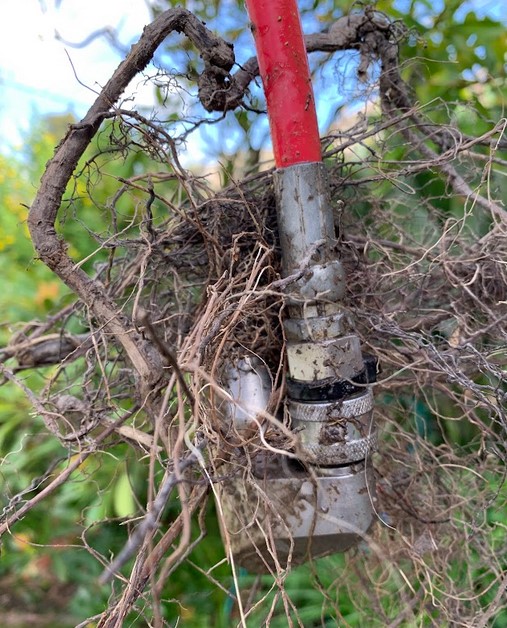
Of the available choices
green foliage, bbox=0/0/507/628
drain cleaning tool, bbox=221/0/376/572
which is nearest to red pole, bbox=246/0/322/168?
drain cleaning tool, bbox=221/0/376/572

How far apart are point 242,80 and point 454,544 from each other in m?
0.63

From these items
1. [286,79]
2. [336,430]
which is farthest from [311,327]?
[286,79]

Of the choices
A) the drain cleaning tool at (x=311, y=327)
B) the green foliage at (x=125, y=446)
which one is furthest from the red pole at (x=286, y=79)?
the green foliage at (x=125, y=446)

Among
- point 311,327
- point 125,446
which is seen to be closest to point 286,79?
point 311,327

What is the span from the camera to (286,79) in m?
0.42

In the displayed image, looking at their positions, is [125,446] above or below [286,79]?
below

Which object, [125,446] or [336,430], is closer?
[336,430]

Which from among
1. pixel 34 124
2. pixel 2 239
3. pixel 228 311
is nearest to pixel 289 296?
pixel 228 311

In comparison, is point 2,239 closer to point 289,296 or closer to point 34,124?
point 34,124

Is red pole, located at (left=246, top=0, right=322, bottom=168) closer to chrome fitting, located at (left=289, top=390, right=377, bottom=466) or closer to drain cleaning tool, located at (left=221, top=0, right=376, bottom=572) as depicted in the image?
drain cleaning tool, located at (left=221, top=0, right=376, bottom=572)

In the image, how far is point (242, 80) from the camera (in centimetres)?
50

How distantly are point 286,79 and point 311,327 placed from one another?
22cm

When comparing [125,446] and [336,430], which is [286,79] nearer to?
[336,430]

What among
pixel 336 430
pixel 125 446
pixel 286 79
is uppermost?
pixel 286 79
